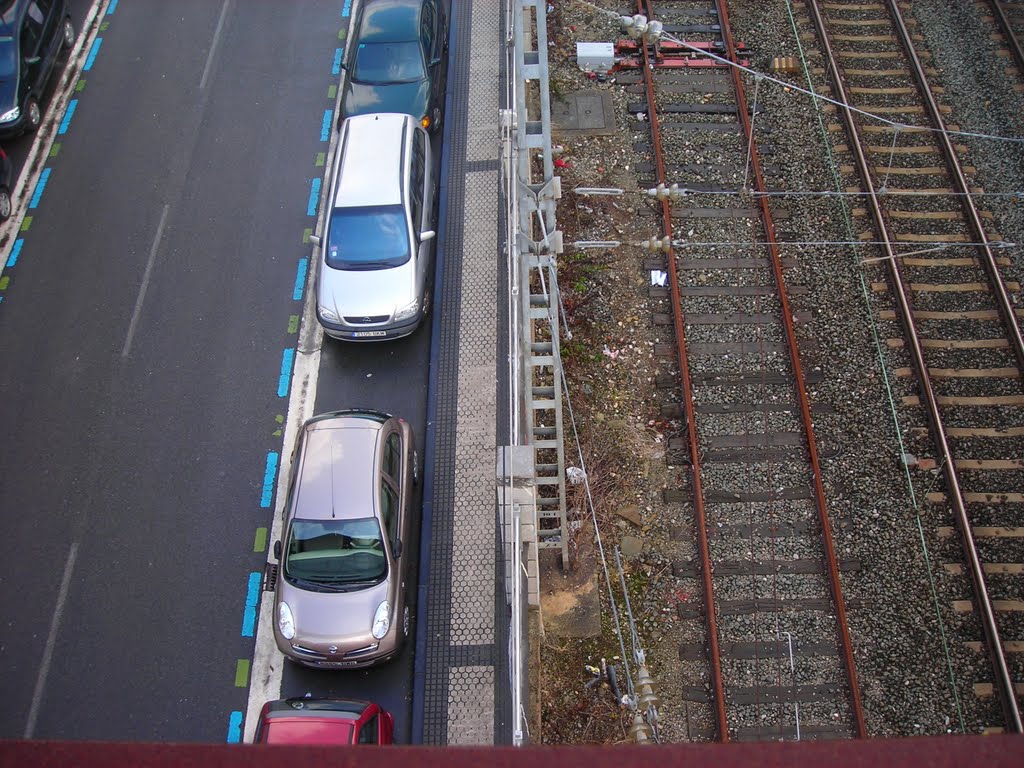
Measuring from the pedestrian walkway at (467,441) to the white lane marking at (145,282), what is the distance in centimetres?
523

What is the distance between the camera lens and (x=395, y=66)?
609 inches

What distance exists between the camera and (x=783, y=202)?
49.6 ft

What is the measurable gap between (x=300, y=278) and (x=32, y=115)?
709 centimetres

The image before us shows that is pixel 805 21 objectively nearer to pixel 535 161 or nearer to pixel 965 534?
pixel 535 161

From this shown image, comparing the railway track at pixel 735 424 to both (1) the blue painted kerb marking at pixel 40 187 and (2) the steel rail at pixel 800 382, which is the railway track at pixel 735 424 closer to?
(2) the steel rail at pixel 800 382

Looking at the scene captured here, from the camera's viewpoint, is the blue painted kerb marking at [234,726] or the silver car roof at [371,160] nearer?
the blue painted kerb marking at [234,726]

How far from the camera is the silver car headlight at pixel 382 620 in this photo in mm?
10680

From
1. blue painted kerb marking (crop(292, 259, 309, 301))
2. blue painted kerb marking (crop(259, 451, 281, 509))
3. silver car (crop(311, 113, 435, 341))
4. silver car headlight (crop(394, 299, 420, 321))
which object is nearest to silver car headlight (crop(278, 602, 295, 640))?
blue painted kerb marking (crop(259, 451, 281, 509))

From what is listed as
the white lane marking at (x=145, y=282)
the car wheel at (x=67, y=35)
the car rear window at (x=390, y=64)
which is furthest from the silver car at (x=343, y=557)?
the car wheel at (x=67, y=35)

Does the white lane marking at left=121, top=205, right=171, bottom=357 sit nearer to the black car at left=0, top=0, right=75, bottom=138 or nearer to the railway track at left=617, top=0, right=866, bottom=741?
the black car at left=0, top=0, right=75, bottom=138

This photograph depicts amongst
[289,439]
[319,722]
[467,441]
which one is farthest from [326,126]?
[319,722]

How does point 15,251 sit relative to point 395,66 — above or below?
below

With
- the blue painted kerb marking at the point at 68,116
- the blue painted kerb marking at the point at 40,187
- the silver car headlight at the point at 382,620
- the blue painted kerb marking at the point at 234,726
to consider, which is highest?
the blue painted kerb marking at the point at 68,116

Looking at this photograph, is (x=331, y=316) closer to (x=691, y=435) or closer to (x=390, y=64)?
(x=390, y=64)
